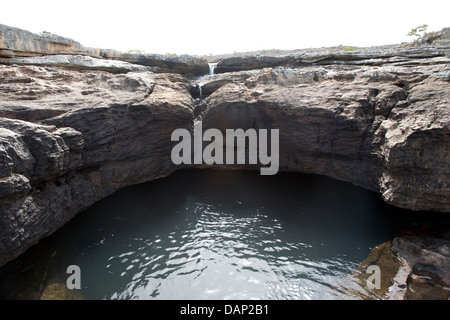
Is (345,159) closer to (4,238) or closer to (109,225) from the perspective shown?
(109,225)

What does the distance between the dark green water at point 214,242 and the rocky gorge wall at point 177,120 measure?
0.87 meters

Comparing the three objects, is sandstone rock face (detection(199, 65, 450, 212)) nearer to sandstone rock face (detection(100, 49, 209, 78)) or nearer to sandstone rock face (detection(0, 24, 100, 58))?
sandstone rock face (detection(100, 49, 209, 78))

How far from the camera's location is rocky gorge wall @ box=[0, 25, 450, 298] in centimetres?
843

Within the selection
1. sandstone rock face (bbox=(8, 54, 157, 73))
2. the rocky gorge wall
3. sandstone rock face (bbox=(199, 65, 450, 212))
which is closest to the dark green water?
the rocky gorge wall

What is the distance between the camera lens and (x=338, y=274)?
7.99m

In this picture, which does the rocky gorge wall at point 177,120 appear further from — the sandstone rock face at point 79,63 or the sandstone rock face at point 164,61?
the sandstone rock face at point 164,61

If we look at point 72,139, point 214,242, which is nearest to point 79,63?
point 72,139

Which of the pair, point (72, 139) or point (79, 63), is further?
point (79, 63)

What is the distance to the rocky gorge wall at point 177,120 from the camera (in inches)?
332

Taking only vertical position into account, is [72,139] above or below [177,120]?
below

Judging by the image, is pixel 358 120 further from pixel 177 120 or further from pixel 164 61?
pixel 164 61

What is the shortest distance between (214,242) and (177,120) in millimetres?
6811

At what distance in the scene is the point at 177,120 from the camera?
13672 millimetres
